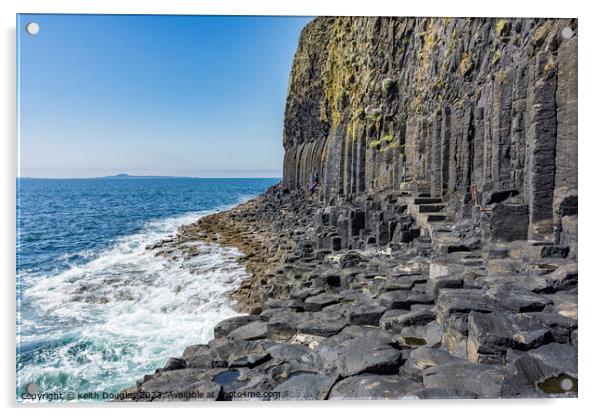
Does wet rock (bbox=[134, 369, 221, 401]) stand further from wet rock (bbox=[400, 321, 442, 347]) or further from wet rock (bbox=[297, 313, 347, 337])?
wet rock (bbox=[400, 321, 442, 347])

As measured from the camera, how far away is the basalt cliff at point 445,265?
464 centimetres

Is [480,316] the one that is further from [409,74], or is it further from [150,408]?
[409,74]

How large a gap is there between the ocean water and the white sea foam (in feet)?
0.05

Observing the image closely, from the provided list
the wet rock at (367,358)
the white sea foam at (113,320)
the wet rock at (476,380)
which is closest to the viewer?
the wet rock at (476,380)

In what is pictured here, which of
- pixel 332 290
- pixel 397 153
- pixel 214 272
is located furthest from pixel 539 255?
pixel 397 153

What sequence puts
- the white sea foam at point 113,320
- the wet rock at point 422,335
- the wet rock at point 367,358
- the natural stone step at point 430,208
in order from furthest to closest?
the natural stone step at point 430,208 → the white sea foam at point 113,320 → the wet rock at point 422,335 → the wet rock at point 367,358

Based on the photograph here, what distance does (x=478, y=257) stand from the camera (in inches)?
300

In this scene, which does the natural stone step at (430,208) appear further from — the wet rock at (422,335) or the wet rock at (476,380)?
the wet rock at (476,380)

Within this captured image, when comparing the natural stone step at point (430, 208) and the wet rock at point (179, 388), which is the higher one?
the natural stone step at point (430, 208)

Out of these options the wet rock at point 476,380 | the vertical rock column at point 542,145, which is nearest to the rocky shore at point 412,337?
the wet rock at point 476,380

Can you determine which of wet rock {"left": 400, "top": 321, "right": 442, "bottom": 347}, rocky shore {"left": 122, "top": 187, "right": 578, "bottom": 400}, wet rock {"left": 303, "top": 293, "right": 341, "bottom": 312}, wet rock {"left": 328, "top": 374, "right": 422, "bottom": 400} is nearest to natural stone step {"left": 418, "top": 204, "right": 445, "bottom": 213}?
rocky shore {"left": 122, "top": 187, "right": 578, "bottom": 400}

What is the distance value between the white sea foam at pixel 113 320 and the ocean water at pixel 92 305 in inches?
0.5

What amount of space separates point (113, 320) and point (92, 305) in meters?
0.47

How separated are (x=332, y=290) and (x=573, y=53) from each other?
17.4 feet
